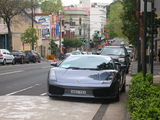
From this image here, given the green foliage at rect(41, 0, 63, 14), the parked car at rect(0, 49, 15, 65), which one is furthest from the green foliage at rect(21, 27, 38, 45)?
the green foliage at rect(41, 0, 63, 14)

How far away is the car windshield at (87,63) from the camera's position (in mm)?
11164

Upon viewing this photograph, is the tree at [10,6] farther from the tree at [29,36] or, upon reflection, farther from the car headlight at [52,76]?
the car headlight at [52,76]

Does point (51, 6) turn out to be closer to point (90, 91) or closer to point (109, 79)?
point (109, 79)

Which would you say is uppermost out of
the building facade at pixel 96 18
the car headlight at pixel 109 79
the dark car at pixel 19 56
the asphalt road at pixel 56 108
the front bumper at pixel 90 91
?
the building facade at pixel 96 18

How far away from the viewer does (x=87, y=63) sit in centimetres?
1137

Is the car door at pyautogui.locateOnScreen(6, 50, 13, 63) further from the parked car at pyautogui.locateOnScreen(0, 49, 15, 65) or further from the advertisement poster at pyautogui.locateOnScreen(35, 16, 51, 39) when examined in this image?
the advertisement poster at pyautogui.locateOnScreen(35, 16, 51, 39)

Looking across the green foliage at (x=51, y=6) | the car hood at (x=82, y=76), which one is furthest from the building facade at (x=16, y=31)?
the car hood at (x=82, y=76)

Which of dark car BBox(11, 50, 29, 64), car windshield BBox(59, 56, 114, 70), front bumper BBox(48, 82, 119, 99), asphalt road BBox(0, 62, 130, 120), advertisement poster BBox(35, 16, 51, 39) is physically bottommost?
dark car BBox(11, 50, 29, 64)

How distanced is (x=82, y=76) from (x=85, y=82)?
0.87 ft

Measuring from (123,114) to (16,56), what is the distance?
108ft

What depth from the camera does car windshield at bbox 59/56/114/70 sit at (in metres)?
11.2

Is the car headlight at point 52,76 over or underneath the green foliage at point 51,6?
underneath

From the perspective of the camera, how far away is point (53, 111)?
28.7ft

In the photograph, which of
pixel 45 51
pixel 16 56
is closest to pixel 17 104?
pixel 16 56
